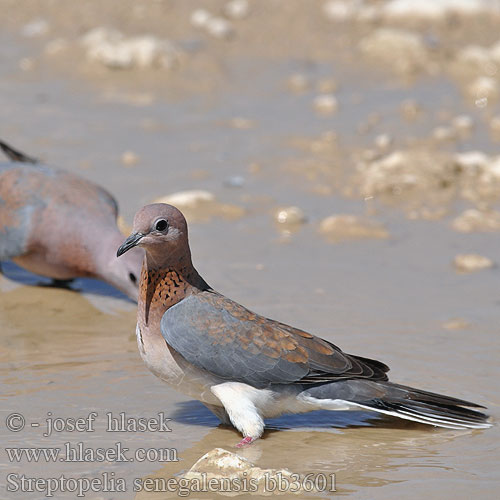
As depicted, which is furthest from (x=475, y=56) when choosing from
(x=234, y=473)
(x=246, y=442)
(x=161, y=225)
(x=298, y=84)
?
(x=234, y=473)

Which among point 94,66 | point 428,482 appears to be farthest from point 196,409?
point 94,66

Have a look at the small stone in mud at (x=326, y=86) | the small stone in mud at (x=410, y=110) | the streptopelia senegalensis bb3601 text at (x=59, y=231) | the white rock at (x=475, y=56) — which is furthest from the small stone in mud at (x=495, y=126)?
the streptopelia senegalensis bb3601 text at (x=59, y=231)

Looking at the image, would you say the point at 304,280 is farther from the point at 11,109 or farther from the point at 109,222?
the point at 11,109

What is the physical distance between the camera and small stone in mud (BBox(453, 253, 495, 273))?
6.74m

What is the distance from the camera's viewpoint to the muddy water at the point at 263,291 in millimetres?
4551

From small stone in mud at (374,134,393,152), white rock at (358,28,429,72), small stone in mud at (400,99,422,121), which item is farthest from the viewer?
white rock at (358,28,429,72)

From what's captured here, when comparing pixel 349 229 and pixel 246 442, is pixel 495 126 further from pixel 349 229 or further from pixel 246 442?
pixel 246 442

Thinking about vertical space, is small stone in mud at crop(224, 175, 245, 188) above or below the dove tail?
above

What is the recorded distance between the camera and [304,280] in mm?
6617

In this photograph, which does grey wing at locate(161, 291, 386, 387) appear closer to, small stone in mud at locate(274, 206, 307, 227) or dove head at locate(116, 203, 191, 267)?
dove head at locate(116, 203, 191, 267)

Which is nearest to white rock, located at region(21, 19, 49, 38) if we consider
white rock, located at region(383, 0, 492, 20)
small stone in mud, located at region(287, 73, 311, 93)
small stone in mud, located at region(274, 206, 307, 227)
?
small stone in mud, located at region(287, 73, 311, 93)

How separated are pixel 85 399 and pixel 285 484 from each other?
4.34 ft

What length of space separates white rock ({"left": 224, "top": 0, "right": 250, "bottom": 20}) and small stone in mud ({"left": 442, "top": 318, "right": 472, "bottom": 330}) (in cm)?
644

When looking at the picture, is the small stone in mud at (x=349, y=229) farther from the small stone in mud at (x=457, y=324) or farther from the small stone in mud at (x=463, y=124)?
the small stone in mud at (x=463, y=124)
